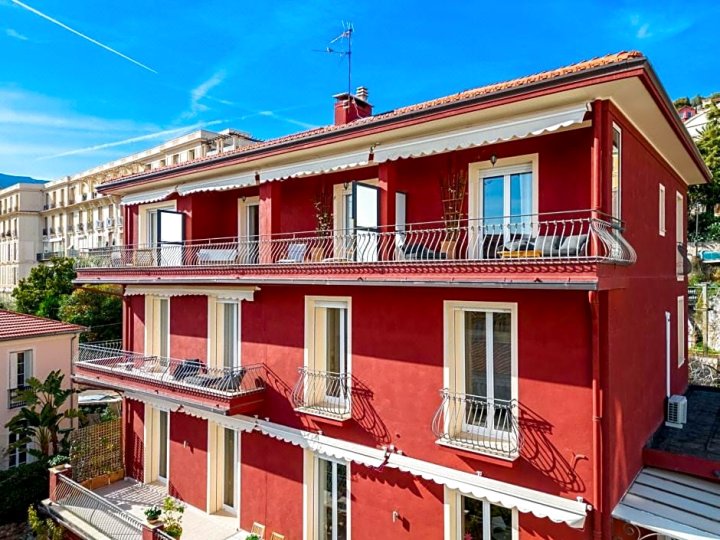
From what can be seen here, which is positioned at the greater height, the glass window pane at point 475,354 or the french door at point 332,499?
the glass window pane at point 475,354

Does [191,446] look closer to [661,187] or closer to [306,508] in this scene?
[306,508]

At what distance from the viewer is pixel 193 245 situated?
16203 millimetres

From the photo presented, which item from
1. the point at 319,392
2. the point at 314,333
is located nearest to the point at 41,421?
the point at 319,392

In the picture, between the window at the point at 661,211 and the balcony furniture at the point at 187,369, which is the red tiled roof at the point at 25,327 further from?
the window at the point at 661,211

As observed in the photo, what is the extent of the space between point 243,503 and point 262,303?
6.37 m

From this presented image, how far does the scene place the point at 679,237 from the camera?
56.4ft

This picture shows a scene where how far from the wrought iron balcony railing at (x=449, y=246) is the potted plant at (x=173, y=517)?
26.2ft

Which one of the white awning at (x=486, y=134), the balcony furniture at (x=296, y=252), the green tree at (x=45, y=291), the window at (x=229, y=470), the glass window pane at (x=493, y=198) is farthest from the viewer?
the green tree at (x=45, y=291)

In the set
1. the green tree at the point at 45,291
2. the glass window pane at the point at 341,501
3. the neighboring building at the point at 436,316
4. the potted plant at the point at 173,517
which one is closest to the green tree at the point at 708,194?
the neighboring building at the point at 436,316

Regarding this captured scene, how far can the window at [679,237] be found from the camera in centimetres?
1648

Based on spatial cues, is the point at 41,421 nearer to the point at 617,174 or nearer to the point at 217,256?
the point at 217,256

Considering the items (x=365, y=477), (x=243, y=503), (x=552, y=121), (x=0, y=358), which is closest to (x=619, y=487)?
(x=365, y=477)

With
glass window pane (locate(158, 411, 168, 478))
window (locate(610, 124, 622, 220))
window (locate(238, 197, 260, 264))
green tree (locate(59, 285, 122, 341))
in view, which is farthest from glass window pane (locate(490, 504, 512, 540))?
green tree (locate(59, 285, 122, 341))

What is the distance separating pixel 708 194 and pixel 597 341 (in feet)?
141
